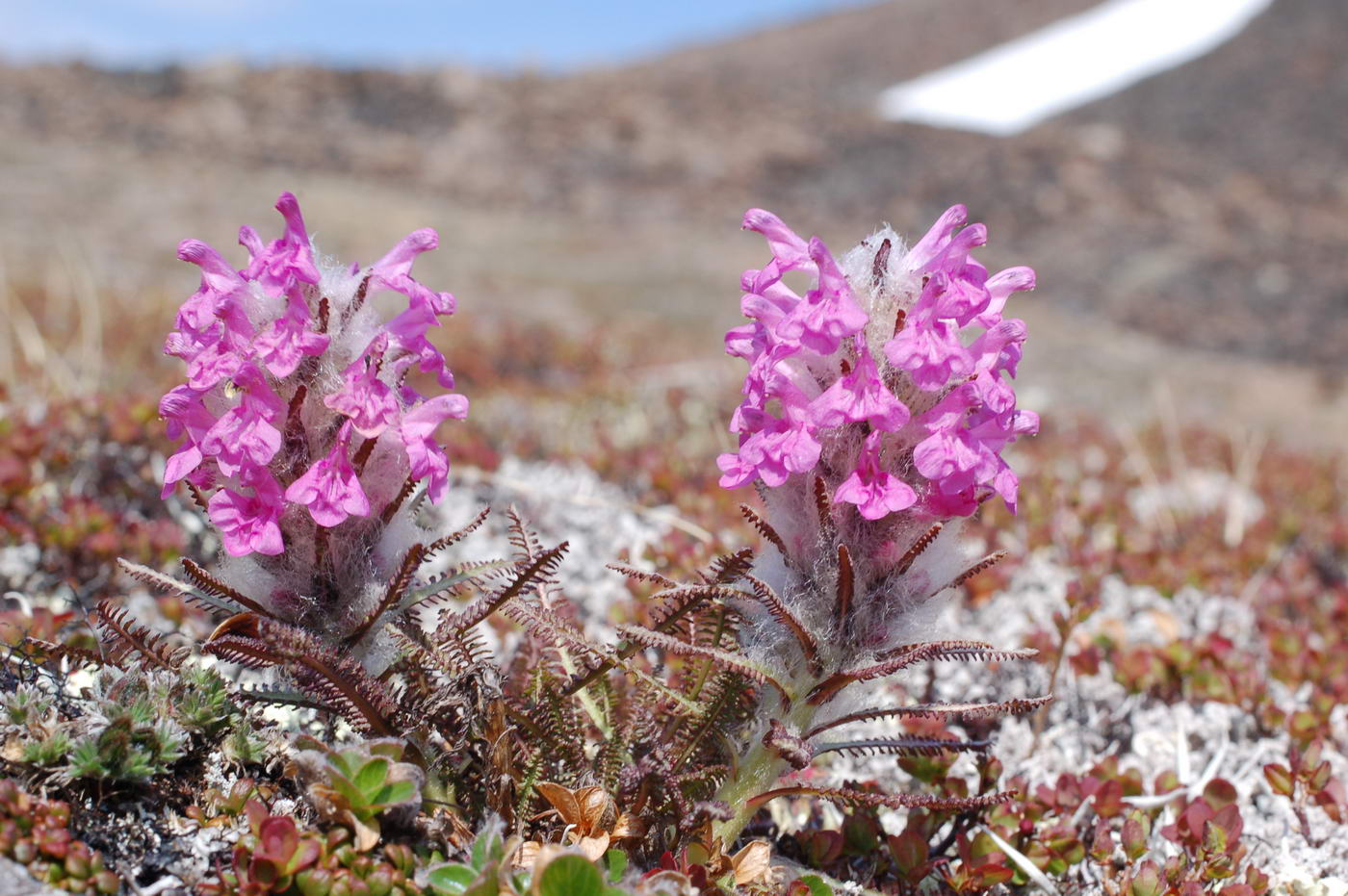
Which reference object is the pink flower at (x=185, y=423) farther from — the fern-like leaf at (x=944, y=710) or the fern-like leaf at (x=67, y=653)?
the fern-like leaf at (x=944, y=710)

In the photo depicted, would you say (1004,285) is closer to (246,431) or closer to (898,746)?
(898,746)

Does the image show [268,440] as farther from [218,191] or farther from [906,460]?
[218,191]

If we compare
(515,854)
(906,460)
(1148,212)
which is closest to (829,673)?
(906,460)

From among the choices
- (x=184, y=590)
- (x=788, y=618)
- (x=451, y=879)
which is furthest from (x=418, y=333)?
(x=451, y=879)

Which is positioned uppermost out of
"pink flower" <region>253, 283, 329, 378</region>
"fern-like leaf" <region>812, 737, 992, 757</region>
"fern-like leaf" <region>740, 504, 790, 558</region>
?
"pink flower" <region>253, 283, 329, 378</region>

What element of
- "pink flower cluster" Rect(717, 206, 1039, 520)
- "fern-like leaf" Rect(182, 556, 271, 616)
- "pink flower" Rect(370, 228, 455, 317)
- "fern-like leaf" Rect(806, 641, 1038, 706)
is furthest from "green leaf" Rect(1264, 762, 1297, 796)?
"fern-like leaf" Rect(182, 556, 271, 616)

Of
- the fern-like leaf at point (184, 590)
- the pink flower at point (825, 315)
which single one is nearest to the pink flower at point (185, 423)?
the fern-like leaf at point (184, 590)

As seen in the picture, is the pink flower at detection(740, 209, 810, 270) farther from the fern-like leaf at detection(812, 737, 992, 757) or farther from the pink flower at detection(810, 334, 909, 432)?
the fern-like leaf at detection(812, 737, 992, 757)
